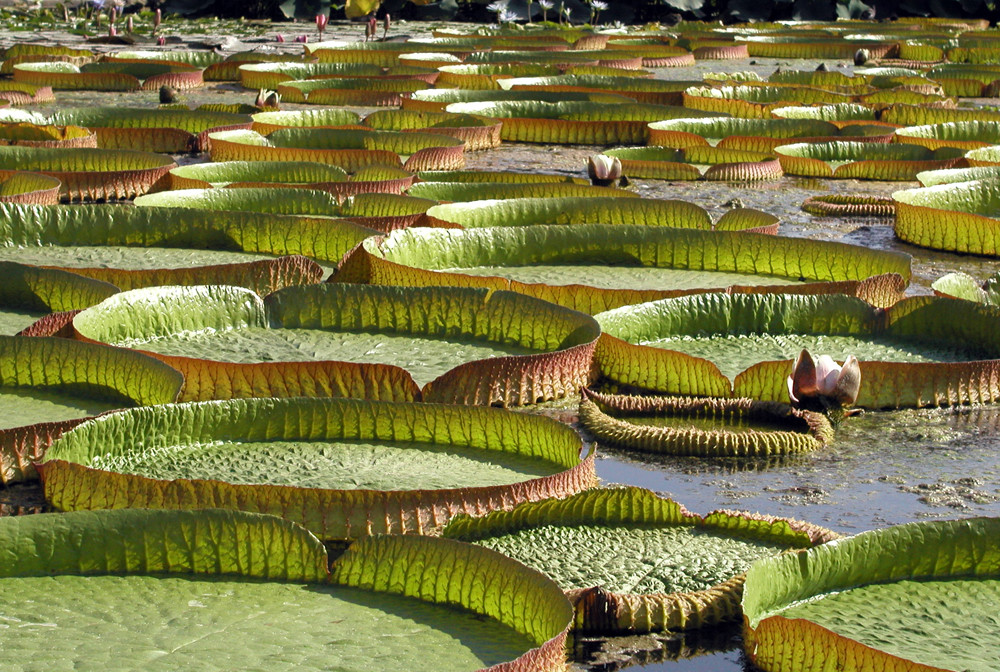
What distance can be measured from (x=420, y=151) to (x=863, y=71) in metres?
8.23

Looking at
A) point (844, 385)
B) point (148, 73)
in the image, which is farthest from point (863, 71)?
point (844, 385)

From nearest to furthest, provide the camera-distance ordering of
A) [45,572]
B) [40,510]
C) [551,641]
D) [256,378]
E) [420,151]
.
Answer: [551,641]
[45,572]
[40,510]
[256,378]
[420,151]

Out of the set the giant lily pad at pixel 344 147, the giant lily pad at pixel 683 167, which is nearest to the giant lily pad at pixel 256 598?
the giant lily pad at pixel 344 147

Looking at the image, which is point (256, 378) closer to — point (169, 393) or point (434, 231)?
point (169, 393)

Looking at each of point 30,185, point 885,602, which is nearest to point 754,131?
point 30,185

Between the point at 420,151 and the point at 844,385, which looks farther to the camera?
the point at 420,151

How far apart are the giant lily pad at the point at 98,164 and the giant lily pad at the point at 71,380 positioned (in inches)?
122

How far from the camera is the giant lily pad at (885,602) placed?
83.0 inches

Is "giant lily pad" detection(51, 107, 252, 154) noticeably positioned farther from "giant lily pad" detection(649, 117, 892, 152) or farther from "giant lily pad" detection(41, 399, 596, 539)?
"giant lily pad" detection(41, 399, 596, 539)

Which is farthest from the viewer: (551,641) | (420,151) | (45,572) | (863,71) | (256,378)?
(863,71)

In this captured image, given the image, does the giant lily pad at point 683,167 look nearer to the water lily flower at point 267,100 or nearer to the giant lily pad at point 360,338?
the water lily flower at point 267,100

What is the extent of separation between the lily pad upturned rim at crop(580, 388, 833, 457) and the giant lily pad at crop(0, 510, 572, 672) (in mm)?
1116

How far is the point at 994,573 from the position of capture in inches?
98.0

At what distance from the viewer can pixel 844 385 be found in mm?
3482
